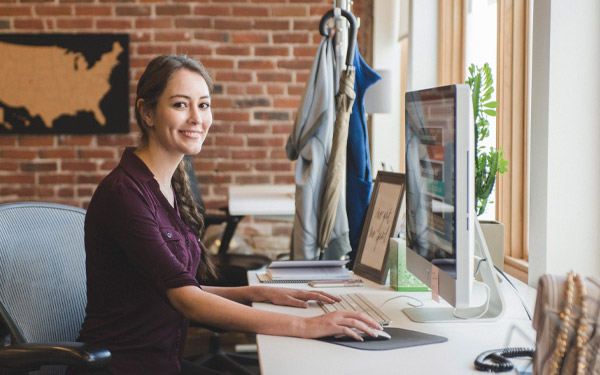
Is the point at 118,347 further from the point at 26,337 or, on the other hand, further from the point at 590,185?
the point at 590,185

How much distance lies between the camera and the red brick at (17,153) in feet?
15.1

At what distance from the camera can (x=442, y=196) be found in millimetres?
1330

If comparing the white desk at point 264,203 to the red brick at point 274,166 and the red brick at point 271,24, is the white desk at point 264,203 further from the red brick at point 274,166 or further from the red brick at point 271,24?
the red brick at point 271,24

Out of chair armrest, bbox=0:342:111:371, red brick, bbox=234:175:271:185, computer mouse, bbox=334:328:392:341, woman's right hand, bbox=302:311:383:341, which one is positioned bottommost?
chair armrest, bbox=0:342:111:371

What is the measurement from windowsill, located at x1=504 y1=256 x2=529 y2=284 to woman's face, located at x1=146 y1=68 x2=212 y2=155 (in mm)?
1164

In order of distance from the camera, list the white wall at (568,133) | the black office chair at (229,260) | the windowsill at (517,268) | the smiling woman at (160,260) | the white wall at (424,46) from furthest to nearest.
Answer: the white wall at (424,46) < the black office chair at (229,260) < the windowsill at (517,268) < the white wall at (568,133) < the smiling woman at (160,260)

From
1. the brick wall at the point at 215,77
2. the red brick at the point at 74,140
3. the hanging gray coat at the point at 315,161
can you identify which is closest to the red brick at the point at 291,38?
the brick wall at the point at 215,77

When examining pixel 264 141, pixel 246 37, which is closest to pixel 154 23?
pixel 246 37

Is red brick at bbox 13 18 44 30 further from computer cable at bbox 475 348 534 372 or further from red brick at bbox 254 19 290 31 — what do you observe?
computer cable at bbox 475 348 534 372

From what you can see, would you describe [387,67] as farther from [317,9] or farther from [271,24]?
[271,24]

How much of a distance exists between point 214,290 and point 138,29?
10.7ft

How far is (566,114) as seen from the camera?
172 cm

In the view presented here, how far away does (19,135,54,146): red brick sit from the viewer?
4.60 meters

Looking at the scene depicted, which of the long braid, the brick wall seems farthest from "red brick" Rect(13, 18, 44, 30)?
the long braid
